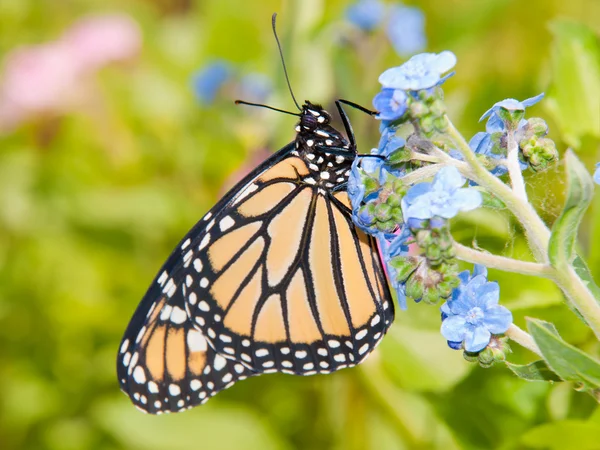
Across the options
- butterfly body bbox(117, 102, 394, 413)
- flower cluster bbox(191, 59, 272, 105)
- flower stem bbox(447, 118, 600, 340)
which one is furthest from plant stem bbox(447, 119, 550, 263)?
flower cluster bbox(191, 59, 272, 105)

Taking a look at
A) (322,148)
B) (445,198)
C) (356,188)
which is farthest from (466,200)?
(322,148)

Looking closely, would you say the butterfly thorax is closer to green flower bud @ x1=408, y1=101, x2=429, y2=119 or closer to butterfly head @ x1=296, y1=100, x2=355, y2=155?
butterfly head @ x1=296, y1=100, x2=355, y2=155

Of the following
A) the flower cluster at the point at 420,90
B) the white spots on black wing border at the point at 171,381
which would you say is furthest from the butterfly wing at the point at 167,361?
the flower cluster at the point at 420,90

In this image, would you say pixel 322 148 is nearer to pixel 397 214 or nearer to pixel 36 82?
pixel 397 214

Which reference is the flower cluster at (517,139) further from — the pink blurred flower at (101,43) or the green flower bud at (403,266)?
the pink blurred flower at (101,43)

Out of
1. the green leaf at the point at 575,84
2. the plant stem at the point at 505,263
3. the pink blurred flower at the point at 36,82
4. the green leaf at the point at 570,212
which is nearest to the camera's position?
the green leaf at the point at 570,212
